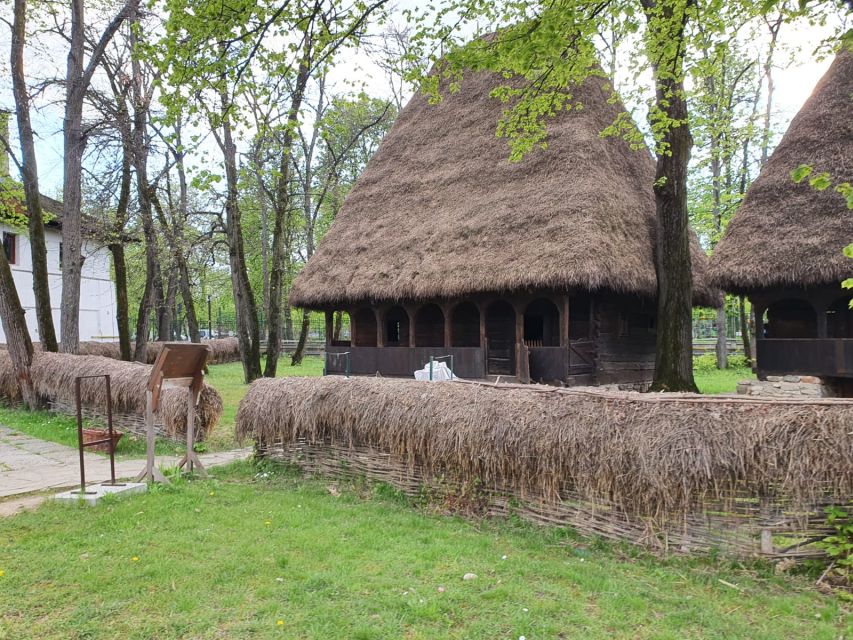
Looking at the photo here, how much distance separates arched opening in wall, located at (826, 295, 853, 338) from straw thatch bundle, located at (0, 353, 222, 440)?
13589mm

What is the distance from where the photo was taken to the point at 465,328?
17.2 metres

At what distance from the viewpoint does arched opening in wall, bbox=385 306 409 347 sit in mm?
18359

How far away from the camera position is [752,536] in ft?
14.2

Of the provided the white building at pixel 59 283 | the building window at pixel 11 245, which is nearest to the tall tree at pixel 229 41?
the white building at pixel 59 283

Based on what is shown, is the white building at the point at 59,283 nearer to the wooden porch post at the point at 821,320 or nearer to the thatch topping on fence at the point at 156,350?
the thatch topping on fence at the point at 156,350

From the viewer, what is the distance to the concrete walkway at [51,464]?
7.18m

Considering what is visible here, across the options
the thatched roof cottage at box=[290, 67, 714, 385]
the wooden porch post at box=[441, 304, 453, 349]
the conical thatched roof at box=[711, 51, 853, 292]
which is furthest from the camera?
the wooden porch post at box=[441, 304, 453, 349]

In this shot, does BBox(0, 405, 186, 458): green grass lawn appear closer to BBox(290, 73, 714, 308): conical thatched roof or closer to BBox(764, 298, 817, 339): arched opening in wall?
BBox(290, 73, 714, 308): conical thatched roof

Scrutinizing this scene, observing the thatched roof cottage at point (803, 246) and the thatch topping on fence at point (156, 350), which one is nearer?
the thatched roof cottage at point (803, 246)

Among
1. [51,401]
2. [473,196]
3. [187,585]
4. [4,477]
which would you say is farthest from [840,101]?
[51,401]

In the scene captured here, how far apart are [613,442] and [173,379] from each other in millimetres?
5019

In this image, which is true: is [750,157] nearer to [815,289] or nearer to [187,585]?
[815,289]

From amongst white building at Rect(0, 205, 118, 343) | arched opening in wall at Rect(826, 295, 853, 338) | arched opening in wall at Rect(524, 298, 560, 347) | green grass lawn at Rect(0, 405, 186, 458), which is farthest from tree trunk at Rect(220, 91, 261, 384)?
arched opening in wall at Rect(826, 295, 853, 338)

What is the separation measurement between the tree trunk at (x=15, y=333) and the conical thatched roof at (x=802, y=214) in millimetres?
15861
